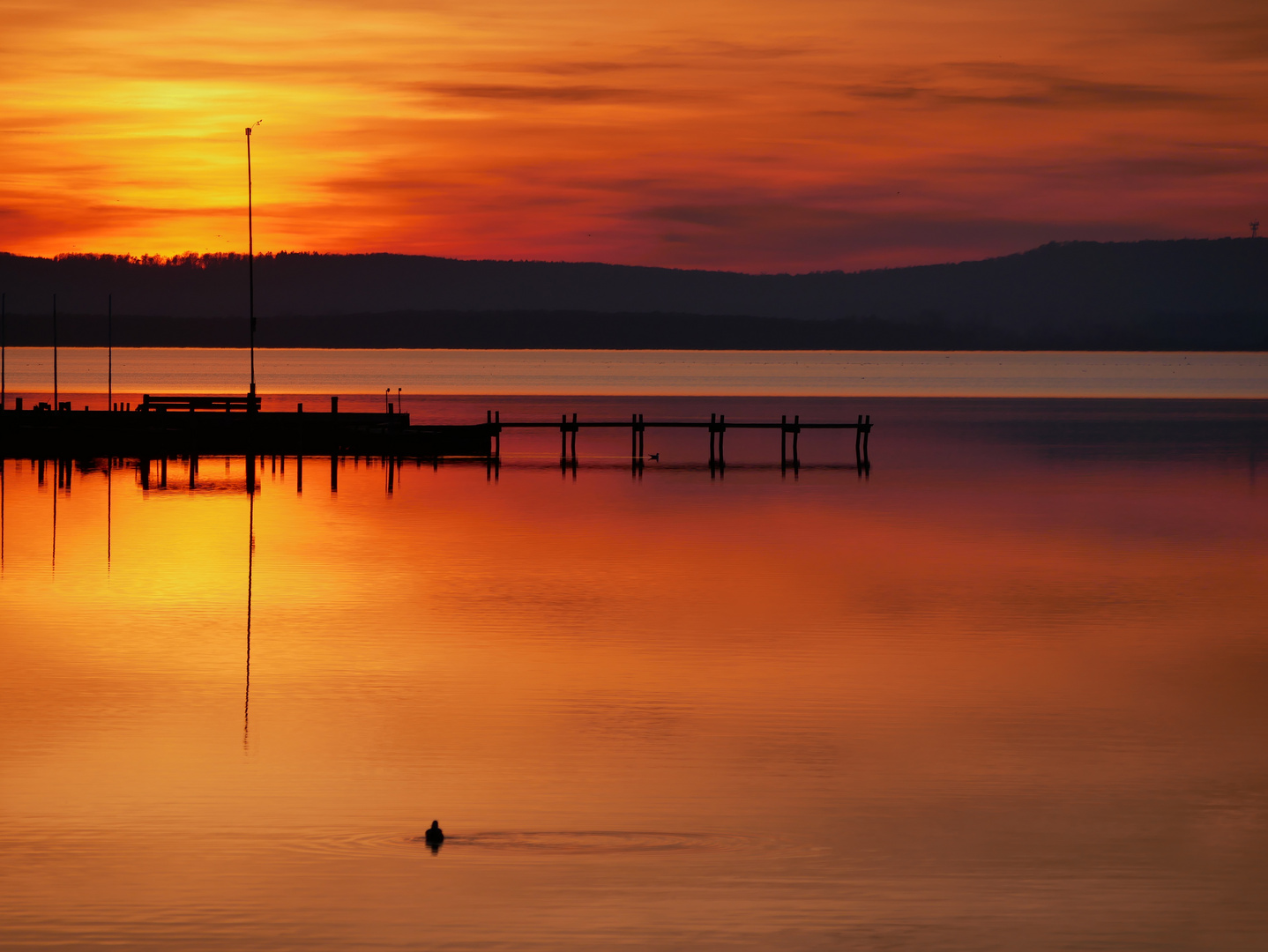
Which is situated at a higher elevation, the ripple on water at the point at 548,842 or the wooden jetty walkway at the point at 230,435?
the wooden jetty walkway at the point at 230,435

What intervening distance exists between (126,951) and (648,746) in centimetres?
814

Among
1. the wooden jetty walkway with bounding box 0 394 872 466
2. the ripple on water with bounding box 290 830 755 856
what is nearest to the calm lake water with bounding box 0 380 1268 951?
the ripple on water with bounding box 290 830 755 856

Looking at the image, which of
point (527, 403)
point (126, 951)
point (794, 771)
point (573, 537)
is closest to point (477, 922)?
point (126, 951)

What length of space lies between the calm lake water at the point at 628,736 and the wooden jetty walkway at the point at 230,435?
26.7 meters

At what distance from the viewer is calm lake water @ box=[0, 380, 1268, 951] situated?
50.8ft

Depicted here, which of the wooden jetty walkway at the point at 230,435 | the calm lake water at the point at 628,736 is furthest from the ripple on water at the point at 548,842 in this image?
the wooden jetty walkway at the point at 230,435

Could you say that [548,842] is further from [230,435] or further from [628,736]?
[230,435]

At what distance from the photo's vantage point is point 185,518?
159 feet

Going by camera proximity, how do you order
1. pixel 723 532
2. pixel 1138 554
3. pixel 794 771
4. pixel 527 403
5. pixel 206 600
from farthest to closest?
pixel 527 403 → pixel 723 532 → pixel 1138 554 → pixel 206 600 → pixel 794 771

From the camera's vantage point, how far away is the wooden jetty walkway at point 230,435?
242ft

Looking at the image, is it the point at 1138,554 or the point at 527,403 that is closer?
the point at 1138,554

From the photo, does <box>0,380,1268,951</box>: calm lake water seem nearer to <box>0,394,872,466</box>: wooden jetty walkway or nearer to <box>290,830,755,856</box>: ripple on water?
<box>290,830,755,856</box>: ripple on water

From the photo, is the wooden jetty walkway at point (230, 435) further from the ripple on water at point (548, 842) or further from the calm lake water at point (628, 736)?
the ripple on water at point (548, 842)

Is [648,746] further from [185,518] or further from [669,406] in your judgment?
[669,406]
